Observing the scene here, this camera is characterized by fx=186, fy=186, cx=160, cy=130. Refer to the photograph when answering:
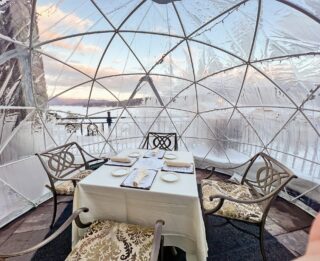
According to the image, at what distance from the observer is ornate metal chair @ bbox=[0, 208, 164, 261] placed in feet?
6.40

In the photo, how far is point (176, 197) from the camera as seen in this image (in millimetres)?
2309

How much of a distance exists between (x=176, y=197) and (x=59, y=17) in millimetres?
4095

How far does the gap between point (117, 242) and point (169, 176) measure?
3.57 ft

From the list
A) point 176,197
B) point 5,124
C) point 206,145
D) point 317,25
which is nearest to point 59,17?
point 5,124

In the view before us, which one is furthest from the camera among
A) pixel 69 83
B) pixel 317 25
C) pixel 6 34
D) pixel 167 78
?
pixel 167 78

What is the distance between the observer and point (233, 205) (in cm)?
289

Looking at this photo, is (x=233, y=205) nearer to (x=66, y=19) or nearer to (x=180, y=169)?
(x=180, y=169)

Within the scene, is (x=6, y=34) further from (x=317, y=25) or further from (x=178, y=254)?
(x=317, y=25)

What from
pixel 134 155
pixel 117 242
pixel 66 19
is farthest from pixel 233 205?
pixel 66 19

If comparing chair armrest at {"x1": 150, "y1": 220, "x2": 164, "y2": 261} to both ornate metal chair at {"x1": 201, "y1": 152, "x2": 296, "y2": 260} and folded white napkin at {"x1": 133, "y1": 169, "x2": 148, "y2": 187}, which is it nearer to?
folded white napkin at {"x1": 133, "y1": 169, "x2": 148, "y2": 187}

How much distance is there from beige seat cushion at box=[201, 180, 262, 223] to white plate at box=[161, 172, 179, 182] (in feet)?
2.38

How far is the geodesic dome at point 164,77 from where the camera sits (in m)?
3.50

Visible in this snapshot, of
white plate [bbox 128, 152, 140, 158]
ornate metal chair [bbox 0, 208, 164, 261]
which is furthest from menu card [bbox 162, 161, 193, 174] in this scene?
ornate metal chair [bbox 0, 208, 164, 261]

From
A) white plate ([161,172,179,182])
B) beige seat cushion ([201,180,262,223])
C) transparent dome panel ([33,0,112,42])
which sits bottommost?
beige seat cushion ([201,180,262,223])
